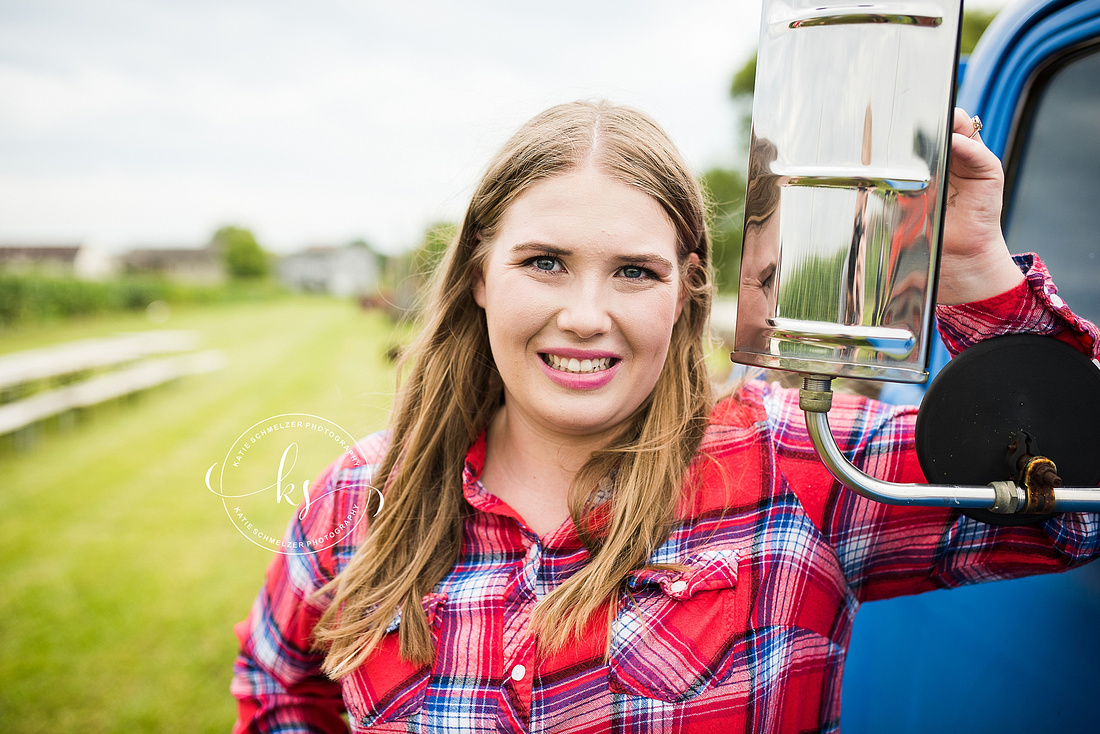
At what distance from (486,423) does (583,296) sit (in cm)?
60

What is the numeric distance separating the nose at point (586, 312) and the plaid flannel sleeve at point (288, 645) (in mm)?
743

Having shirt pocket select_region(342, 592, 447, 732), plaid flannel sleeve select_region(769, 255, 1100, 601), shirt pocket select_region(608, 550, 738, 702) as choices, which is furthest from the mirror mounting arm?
shirt pocket select_region(342, 592, 447, 732)

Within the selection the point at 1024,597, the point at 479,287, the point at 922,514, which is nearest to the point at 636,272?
the point at 479,287

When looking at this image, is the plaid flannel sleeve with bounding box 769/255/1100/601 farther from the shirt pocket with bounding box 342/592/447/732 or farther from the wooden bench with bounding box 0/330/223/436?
the wooden bench with bounding box 0/330/223/436

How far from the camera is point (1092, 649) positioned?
3.71 ft

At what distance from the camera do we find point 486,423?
5.93 ft

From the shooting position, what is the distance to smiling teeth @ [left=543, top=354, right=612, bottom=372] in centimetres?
139

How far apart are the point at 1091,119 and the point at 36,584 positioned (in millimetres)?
7162

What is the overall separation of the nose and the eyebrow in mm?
72

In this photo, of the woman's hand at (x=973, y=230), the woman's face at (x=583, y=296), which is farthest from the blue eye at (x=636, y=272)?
the woman's hand at (x=973, y=230)

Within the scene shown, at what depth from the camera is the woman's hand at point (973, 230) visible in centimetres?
107

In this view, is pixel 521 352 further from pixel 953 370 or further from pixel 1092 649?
pixel 1092 649

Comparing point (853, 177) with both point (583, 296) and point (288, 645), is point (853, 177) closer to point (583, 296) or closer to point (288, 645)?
point (583, 296)

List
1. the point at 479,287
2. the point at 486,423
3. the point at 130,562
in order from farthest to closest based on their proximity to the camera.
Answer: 1. the point at 130,562
2. the point at 486,423
3. the point at 479,287
